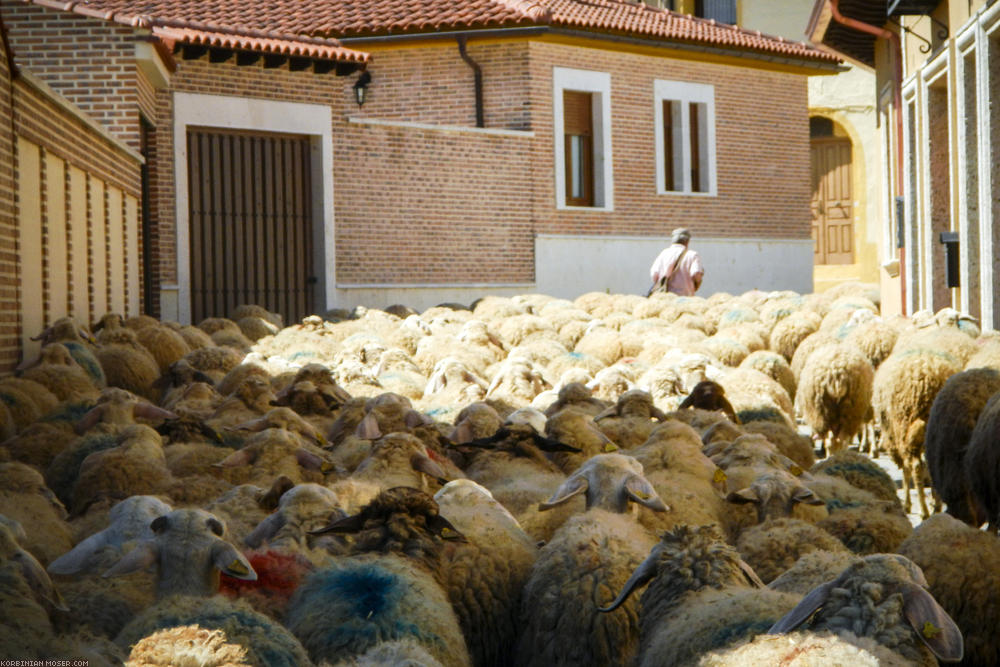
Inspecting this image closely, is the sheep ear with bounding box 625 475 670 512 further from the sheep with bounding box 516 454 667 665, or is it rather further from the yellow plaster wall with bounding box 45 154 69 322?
the yellow plaster wall with bounding box 45 154 69 322

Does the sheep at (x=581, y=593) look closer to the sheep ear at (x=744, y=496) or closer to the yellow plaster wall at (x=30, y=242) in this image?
the sheep ear at (x=744, y=496)

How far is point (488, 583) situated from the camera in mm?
5199

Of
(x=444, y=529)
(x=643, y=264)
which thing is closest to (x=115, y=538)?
(x=444, y=529)

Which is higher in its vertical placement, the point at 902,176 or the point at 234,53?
the point at 234,53

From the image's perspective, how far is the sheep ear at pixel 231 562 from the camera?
15.0 feet

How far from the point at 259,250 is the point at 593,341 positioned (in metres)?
8.18

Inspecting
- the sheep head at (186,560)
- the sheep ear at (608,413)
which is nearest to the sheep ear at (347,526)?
the sheep head at (186,560)

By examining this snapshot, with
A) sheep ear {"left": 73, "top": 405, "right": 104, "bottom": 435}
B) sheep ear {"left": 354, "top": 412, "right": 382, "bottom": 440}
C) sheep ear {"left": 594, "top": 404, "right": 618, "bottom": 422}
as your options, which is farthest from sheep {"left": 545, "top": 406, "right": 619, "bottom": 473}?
sheep ear {"left": 73, "top": 405, "right": 104, "bottom": 435}

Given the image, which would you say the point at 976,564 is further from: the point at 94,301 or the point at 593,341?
the point at 94,301

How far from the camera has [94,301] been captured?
575 inches

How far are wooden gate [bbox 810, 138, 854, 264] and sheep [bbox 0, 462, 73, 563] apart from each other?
30381mm

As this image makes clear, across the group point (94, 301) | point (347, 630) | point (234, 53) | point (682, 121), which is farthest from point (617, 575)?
point (682, 121)

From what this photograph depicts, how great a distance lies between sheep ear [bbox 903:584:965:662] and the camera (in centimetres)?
373

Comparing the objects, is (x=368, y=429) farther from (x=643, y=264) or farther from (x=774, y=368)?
(x=643, y=264)
